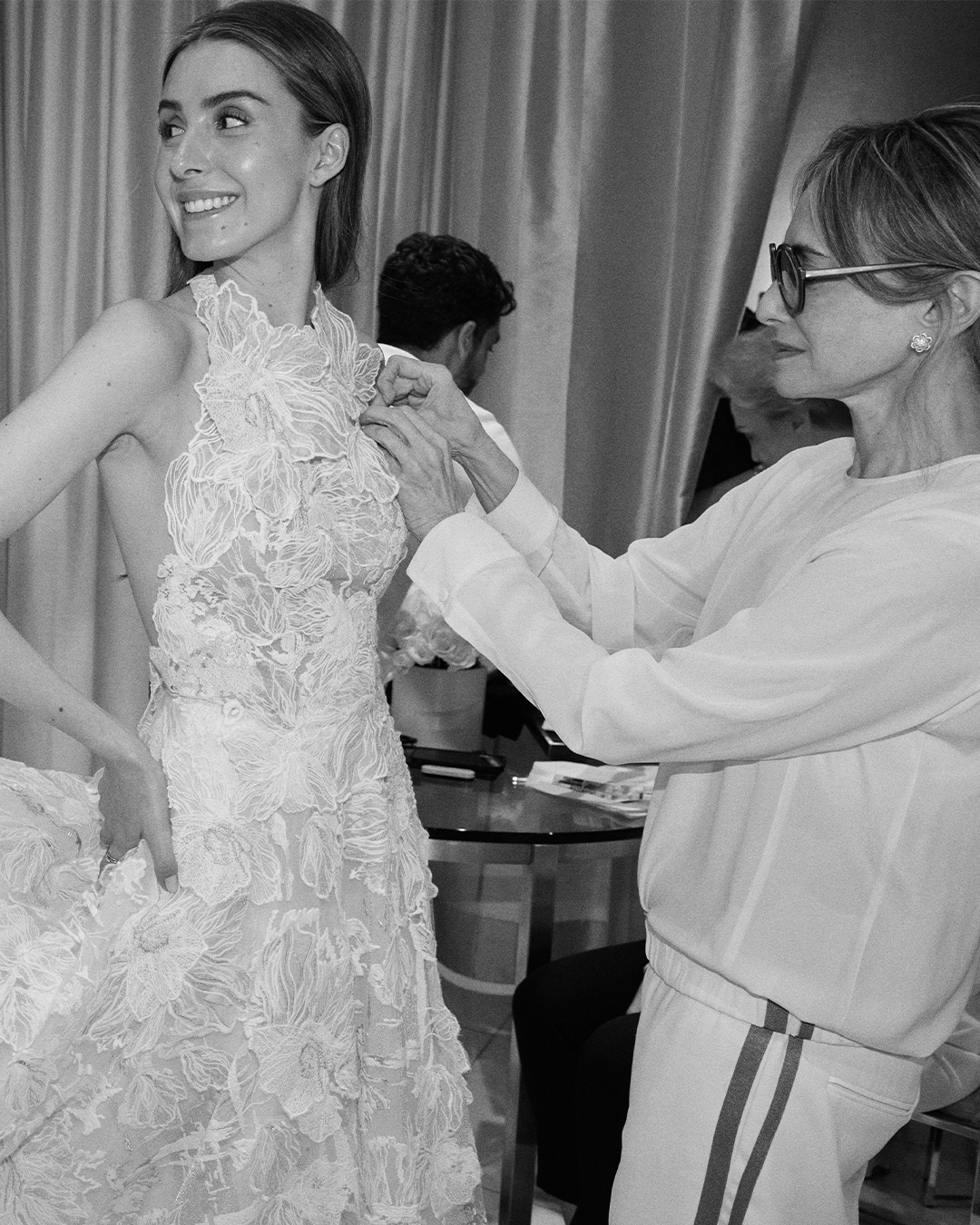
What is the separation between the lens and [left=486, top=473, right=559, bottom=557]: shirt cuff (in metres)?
1.73

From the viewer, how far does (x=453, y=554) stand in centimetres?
138

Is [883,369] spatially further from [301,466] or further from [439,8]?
[439,8]

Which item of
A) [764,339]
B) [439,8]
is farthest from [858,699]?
[439,8]

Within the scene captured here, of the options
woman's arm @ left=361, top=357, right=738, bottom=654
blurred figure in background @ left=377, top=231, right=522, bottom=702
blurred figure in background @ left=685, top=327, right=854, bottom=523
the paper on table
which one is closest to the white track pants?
woman's arm @ left=361, top=357, right=738, bottom=654

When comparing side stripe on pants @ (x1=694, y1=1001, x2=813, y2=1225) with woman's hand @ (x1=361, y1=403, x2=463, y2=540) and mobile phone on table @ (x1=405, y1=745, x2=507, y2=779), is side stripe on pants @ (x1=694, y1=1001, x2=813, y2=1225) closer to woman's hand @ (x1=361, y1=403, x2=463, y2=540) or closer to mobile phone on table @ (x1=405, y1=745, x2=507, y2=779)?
woman's hand @ (x1=361, y1=403, x2=463, y2=540)

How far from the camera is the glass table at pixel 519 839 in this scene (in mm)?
2117

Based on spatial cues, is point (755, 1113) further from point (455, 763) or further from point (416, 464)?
point (455, 763)

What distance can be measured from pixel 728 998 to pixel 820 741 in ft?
0.89

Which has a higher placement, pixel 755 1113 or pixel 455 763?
pixel 755 1113

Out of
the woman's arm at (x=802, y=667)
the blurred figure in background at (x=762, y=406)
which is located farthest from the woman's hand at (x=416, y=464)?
the blurred figure in background at (x=762, y=406)

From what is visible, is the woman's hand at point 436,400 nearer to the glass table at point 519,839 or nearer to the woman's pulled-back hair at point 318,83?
the woman's pulled-back hair at point 318,83

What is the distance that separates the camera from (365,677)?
1.51 meters

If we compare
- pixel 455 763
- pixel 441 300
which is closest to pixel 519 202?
pixel 441 300

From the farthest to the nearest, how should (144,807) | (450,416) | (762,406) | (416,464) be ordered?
1. (762,406)
2. (450,416)
3. (416,464)
4. (144,807)
